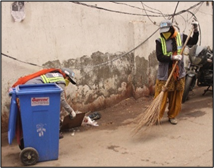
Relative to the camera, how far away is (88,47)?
19.3 feet

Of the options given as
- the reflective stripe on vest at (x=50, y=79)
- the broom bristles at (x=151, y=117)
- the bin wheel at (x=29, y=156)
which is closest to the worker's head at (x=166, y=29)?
the broom bristles at (x=151, y=117)

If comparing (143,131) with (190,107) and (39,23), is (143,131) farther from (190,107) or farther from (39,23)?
(39,23)

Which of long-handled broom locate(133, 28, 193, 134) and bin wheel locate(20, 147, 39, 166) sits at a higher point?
long-handled broom locate(133, 28, 193, 134)

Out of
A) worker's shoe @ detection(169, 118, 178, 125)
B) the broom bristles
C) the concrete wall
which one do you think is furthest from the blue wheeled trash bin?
worker's shoe @ detection(169, 118, 178, 125)

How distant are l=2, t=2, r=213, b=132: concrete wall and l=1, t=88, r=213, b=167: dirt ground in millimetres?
643

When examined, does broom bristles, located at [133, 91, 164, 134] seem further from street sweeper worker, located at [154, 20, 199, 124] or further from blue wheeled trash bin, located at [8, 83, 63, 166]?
blue wheeled trash bin, located at [8, 83, 63, 166]

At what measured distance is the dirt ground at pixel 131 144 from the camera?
155 inches

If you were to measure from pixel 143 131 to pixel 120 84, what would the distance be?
6.06 feet

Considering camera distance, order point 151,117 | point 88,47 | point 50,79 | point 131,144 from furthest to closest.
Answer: point 88,47
point 151,117
point 131,144
point 50,79

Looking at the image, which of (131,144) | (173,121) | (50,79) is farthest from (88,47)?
(131,144)

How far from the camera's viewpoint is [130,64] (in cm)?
678

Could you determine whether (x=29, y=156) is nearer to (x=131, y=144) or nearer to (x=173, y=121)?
(x=131, y=144)

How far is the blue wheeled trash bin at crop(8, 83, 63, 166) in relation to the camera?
3615 mm

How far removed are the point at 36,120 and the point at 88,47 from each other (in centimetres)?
252
